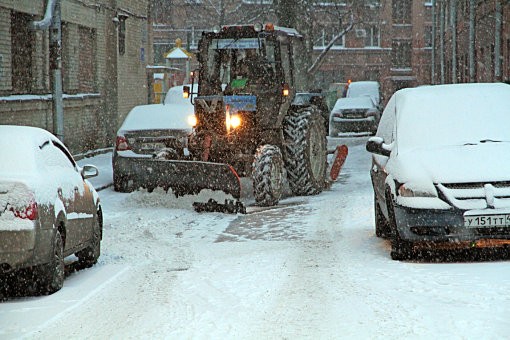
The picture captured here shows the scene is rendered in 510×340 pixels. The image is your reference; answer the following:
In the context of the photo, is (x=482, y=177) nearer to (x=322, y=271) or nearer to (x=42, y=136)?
(x=322, y=271)

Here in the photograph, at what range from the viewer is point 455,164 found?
9531mm

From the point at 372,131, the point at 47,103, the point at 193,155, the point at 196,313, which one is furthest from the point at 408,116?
the point at 372,131

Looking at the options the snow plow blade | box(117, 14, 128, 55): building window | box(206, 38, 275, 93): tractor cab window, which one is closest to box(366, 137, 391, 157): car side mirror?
the snow plow blade

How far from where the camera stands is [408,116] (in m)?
10.6

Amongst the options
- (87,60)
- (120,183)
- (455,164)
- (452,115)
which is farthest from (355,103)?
(455,164)

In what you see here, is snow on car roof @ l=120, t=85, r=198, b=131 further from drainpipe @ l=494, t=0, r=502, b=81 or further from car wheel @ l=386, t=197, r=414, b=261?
drainpipe @ l=494, t=0, r=502, b=81

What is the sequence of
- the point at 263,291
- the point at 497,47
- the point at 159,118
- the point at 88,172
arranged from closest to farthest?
the point at 263,291
the point at 88,172
the point at 159,118
the point at 497,47

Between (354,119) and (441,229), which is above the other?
(354,119)

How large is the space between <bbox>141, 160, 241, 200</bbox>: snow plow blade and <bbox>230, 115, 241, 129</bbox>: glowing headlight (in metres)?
1.47

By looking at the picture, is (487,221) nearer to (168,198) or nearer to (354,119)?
(168,198)

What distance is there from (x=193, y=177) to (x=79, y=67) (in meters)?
13.9

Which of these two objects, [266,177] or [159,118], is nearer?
[266,177]

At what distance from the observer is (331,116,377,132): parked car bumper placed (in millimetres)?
36312

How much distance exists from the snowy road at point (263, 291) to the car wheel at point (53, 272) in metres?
0.14
